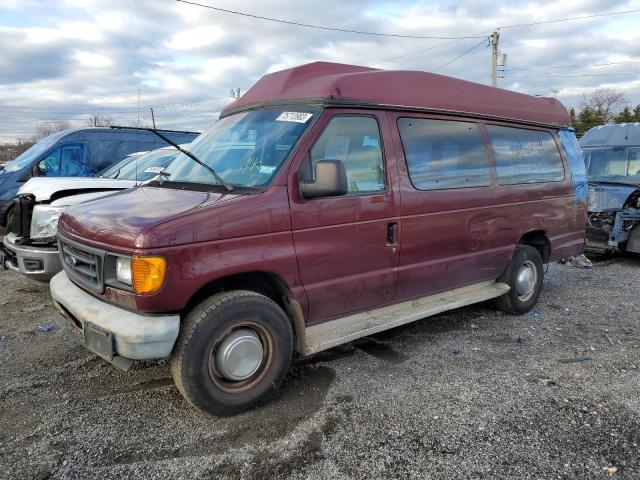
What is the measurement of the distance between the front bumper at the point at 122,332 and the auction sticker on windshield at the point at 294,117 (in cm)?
165

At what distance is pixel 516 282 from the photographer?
5.37 m

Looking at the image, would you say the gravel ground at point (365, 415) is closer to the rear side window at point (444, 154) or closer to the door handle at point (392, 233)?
the door handle at point (392, 233)

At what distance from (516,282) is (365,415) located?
2.85 metres

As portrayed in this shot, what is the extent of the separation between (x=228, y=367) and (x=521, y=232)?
3.52 metres

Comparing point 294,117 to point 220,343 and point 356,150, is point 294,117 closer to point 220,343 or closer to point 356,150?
point 356,150

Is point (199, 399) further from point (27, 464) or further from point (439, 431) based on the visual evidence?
point (439, 431)

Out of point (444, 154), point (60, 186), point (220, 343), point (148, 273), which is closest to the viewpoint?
point (148, 273)

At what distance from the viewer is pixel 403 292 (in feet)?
13.8

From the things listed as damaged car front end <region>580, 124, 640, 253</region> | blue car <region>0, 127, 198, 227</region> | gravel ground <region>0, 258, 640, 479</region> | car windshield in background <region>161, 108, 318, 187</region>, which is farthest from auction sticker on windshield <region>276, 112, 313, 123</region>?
blue car <region>0, 127, 198, 227</region>

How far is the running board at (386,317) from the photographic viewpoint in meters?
3.65

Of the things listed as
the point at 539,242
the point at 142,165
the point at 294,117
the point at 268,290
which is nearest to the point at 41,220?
the point at 142,165

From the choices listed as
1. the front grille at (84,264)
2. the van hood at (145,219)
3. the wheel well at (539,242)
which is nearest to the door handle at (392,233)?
Result: the van hood at (145,219)

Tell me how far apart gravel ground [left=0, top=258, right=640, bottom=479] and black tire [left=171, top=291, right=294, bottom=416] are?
0.55ft

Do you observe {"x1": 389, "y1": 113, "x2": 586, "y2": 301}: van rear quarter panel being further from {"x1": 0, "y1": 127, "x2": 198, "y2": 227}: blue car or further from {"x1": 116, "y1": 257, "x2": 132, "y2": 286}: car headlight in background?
{"x1": 0, "y1": 127, "x2": 198, "y2": 227}: blue car
